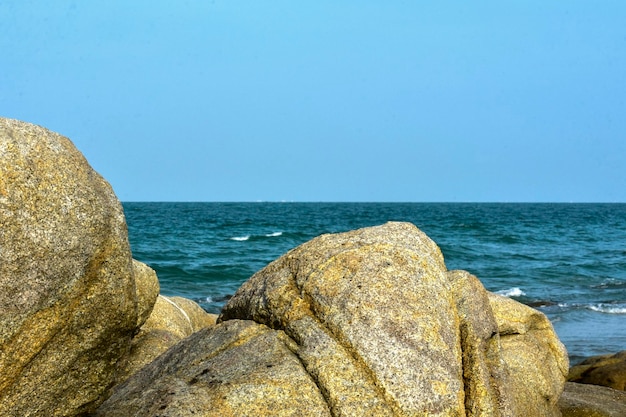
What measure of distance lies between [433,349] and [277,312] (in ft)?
4.44

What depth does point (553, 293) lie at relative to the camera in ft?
75.0

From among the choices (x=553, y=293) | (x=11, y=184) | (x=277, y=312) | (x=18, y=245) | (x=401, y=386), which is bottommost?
(x=553, y=293)

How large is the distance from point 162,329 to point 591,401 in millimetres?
5498

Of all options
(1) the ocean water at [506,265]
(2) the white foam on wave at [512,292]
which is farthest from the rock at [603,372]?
(2) the white foam on wave at [512,292]

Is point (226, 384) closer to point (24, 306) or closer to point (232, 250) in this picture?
point (24, 306)

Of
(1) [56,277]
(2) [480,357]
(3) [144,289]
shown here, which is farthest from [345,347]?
(3) [144,289]

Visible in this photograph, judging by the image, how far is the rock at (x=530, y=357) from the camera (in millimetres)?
7774

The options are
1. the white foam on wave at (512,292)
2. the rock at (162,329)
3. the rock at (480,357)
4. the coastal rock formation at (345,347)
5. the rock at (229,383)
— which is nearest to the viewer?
the rock at (229,383)

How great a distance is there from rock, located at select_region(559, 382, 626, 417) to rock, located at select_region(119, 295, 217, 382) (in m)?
4.74

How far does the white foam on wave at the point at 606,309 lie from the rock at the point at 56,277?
16655mm

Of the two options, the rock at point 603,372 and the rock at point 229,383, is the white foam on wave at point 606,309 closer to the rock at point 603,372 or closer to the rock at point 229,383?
the rock at point 603,372

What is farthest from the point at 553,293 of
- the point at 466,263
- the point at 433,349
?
the point at 433,349

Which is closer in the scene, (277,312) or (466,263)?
(277,312)

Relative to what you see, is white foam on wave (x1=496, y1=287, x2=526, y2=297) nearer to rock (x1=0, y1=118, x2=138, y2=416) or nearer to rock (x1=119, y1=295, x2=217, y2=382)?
rock (x1=119, y1=295, x2=217, y2=382)
